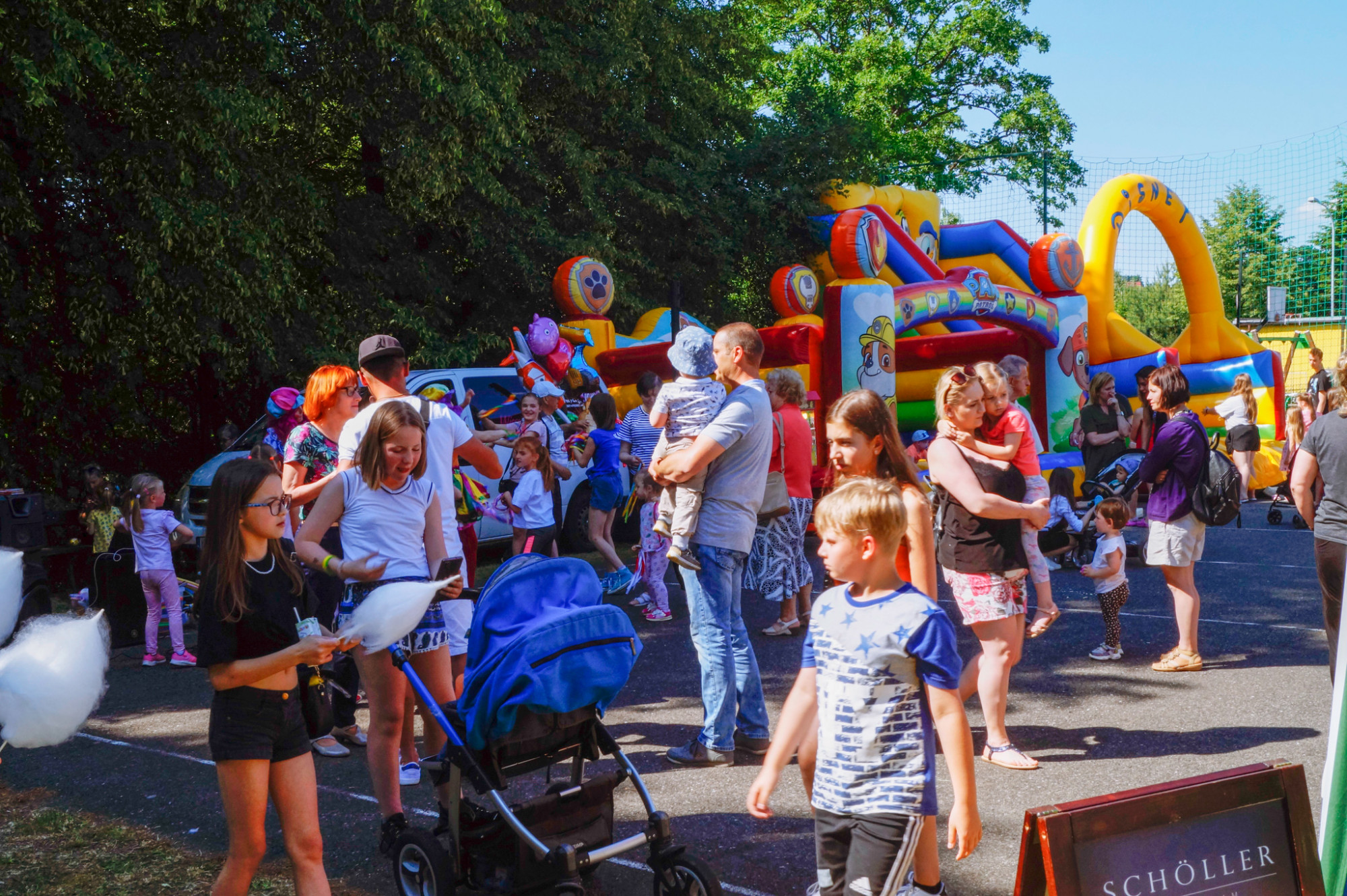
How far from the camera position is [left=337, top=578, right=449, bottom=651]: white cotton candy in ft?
10.3

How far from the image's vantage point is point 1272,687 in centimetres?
609

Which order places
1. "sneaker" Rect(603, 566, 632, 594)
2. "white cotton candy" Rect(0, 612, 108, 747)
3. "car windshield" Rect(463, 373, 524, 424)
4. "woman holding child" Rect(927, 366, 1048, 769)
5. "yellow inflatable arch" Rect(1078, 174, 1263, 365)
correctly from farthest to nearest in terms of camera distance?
"yellow inflatable arch" Rect(1078, 174, 1263, 365) < "car windshield" Rect(463, 373, 524, 424) < "sneaker" Rect(603, 566, 632, 594) < "woman holding child" Rect(927, 366, 1048, 769) < "white cotton candy" Rect(0, 612, 108, 747)

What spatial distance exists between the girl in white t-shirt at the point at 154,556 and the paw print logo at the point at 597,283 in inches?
286

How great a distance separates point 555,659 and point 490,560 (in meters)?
8.93

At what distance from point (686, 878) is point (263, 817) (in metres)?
1.25

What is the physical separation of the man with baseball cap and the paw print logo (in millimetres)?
9662

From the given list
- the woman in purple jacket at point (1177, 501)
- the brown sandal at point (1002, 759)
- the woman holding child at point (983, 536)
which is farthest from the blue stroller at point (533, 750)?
the woman in purple jacket at point (1177, 501)

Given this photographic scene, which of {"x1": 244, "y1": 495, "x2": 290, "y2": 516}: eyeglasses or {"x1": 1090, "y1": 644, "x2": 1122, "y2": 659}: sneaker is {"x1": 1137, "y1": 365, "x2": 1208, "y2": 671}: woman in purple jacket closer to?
{"x1": 1090, "y1": 644, "x2": 1122, "y2": 659}: sneaker

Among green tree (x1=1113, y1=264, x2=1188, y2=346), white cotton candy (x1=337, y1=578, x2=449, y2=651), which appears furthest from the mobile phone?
green tree (x1=1113, y1=264, x2=1188, y2=346)

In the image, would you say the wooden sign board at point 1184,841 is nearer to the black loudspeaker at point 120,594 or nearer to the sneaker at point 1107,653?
the sneaker at point 1107,653

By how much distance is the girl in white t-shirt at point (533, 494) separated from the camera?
8258 mm

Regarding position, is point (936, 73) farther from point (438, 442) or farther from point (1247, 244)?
point (438, 442)

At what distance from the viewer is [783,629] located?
7.84 m

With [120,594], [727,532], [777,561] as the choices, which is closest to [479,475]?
[120,594]
